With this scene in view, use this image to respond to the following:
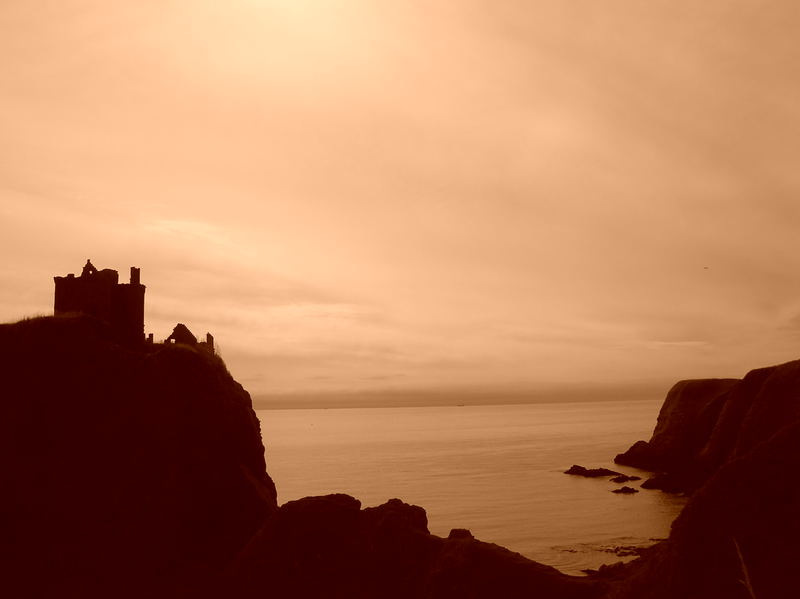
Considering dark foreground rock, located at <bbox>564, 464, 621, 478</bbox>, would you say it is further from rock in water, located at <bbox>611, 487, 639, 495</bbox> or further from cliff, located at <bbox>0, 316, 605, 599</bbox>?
cliff, located at <bbox>0, 316, 605, 599</bbox>

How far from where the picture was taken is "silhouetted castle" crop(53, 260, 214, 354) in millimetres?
36625

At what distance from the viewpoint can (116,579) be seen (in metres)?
28.6

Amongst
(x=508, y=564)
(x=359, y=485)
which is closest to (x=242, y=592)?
(x=508, y=564)

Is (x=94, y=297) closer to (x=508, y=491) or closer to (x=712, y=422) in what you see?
(x=508, y=491)

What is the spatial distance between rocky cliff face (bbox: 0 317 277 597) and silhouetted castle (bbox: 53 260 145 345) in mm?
2730

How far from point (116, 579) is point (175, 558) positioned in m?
2.47

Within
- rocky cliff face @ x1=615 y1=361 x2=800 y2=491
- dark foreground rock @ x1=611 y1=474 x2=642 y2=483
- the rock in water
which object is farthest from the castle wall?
dark foreground rock @ x1=611 y1=474 x2=642 y2=483

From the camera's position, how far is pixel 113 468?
3067 centimetres

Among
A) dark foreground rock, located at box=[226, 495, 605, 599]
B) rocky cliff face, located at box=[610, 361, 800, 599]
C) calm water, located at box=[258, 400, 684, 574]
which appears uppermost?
rocky cliff face, located at box=[610, 361, 800, 599]

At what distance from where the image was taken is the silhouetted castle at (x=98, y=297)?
36.6 meters

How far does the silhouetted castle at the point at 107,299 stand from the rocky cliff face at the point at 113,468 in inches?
109

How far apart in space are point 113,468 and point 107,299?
10209 millimetres

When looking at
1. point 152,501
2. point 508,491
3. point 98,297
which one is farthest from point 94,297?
point 508,491

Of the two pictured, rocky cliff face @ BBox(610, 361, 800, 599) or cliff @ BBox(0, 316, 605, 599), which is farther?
cliff @ BBox(0, 316, 605, 599)
